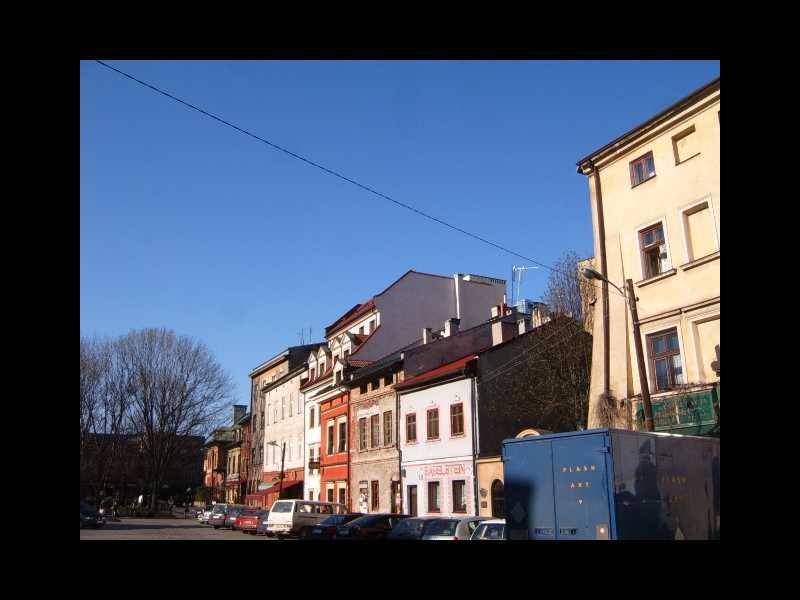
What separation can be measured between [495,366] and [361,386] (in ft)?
37.4

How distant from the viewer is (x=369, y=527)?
22.5 metres

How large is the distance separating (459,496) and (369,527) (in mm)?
7287

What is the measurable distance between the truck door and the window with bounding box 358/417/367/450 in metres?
25.7

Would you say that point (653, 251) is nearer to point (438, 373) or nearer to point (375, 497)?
point (438, 373)

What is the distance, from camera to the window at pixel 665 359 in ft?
63.4

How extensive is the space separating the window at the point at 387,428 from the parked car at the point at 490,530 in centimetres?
1972

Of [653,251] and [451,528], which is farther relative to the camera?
[653,251]

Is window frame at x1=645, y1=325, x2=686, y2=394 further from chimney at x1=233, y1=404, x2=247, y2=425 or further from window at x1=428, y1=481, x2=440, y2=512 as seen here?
chimney at x1=233, y1=404, x2=247, y2=425

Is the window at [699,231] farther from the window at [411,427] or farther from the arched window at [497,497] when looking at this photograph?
the window at [411,427]

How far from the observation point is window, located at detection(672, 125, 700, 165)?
64.7ft

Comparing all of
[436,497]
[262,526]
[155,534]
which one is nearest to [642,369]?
[436,497]

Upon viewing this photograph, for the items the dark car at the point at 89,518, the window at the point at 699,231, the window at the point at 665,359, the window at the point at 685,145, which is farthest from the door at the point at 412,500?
the window at the point at 685,145
